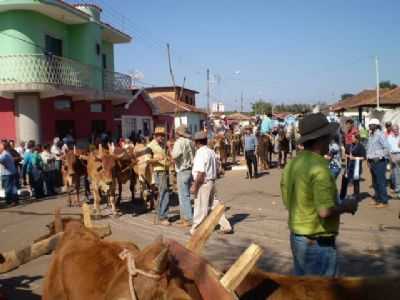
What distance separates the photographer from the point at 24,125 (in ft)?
65.3

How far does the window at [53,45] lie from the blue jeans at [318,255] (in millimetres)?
20409

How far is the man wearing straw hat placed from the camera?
10.2 metres

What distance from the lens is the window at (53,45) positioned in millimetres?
22219

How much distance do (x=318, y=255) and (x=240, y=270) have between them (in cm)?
143

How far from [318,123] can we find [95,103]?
2353cm

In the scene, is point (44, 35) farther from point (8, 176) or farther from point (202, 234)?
point (202, 234)

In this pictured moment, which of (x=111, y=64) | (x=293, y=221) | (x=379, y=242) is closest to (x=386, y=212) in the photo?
(x=379, y=242)

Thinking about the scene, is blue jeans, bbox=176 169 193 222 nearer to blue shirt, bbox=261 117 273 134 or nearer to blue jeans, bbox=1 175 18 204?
blue jeans, bbox=1 175 18 204

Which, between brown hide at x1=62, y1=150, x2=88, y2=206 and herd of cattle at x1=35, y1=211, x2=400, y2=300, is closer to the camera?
herd of cattle at x1=35, y1=211, x2=400, y2=300

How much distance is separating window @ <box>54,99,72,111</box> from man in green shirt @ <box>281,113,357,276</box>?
1999 cm

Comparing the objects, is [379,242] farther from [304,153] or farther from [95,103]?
[95,103]

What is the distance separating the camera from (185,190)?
9711 mm

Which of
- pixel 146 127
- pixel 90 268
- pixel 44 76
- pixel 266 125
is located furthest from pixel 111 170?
pixel 146 127

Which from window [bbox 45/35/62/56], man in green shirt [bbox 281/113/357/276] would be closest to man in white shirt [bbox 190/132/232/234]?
man in green shirt [bbox 281/113/357/276]
